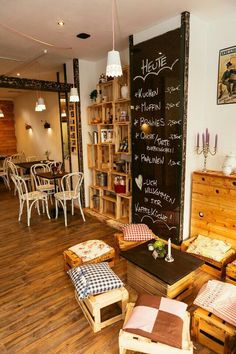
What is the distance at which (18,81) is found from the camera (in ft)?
12.3

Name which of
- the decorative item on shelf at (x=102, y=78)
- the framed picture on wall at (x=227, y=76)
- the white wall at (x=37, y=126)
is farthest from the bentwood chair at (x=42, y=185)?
the framed picture on wall at (x=227, y=76)

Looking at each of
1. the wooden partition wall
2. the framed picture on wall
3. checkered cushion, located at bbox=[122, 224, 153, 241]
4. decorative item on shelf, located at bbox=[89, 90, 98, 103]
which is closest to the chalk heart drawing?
checkered cushion, located at bbox=[122, 224, 153, 241]

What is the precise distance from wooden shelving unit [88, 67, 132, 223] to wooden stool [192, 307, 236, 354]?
211 centimetres

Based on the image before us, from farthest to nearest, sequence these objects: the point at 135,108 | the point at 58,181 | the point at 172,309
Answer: the point at 58,181 → the point at 135,108 → the point at 172,309

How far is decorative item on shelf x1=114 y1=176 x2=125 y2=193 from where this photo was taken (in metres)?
3.81

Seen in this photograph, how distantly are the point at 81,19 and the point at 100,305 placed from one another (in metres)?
2.84

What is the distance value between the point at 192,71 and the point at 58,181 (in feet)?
11.8

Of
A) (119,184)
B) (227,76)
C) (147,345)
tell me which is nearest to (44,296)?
(147,345)

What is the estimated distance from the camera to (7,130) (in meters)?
8.99

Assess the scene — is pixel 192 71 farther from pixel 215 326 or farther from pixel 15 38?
pixel 215 326

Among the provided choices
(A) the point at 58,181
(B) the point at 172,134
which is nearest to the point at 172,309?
(B) the point at 172,134

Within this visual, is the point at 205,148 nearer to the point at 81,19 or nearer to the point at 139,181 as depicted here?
the point at 139,181

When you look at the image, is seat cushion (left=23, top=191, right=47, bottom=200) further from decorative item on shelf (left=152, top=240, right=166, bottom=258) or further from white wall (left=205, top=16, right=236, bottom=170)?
white wall (left=205, top=16, right=236, bottom=170)

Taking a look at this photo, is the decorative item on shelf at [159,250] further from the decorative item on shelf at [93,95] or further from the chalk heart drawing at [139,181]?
the decorative item on shelf at [93,95]
